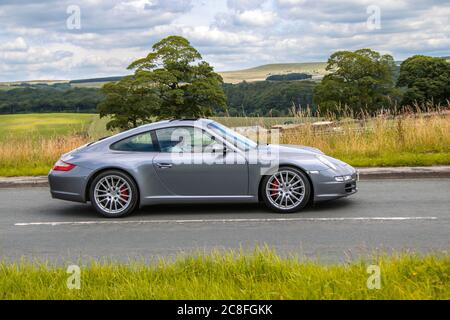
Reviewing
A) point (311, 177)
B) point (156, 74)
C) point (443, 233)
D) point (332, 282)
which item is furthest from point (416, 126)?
point (156, 74)

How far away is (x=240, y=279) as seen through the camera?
576cm

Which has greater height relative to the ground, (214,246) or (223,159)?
(223,159)

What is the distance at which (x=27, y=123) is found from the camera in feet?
313

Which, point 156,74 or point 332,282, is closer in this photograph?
point 332,282

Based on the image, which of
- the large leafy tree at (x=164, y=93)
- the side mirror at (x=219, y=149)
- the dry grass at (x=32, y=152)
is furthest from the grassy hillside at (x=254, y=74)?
the side mirror at (x=219, y=149)

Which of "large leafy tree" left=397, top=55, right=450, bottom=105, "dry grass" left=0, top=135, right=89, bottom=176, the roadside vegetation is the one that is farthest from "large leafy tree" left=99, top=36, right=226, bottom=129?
the roadside vegetation

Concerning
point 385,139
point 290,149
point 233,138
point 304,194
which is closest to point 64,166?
point 233,138

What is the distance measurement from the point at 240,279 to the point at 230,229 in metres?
3.28

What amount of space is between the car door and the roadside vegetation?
356 centimetres

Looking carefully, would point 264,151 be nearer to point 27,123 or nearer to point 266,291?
point 266,291

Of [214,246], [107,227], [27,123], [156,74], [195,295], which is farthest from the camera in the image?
[27,123]

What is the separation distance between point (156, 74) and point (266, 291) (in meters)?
77.7

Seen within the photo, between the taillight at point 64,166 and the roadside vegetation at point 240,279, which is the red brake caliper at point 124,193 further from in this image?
the roadside vegetation at point 240,279

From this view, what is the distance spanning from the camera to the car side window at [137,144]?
34.0 feet
